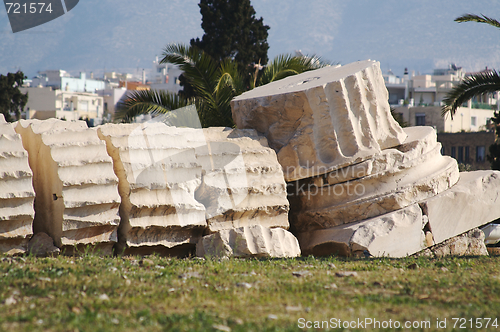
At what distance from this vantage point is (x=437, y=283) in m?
4.15

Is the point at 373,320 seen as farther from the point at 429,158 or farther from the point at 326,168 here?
the point at 429,158

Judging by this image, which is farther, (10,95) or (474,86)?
(10,95)

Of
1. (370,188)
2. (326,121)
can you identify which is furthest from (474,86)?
(326,121)

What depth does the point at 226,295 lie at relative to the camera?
3.64 metres

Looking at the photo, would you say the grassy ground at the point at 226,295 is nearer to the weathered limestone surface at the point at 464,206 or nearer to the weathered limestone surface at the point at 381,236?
the weathered limestone surface at the point at 381,236

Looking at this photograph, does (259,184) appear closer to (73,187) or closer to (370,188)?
(370,188)

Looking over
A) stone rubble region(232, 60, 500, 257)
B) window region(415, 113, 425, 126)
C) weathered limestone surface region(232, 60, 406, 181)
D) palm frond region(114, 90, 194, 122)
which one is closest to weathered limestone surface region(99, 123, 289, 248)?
weathered limestone surface region(232, 60, 406, 181)

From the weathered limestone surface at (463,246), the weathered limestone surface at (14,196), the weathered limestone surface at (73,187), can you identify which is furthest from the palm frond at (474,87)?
the weathered limestone surface at (14,196)

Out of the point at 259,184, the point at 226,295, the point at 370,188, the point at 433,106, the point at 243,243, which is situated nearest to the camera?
the point at 226,295

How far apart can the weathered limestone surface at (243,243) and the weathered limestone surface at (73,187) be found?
1.06 meters

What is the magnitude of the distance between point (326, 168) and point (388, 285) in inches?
101

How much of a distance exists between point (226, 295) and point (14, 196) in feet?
8.89

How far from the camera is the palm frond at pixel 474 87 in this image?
9.29 m

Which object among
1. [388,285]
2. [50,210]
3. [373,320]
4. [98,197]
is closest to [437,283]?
[388,285]
